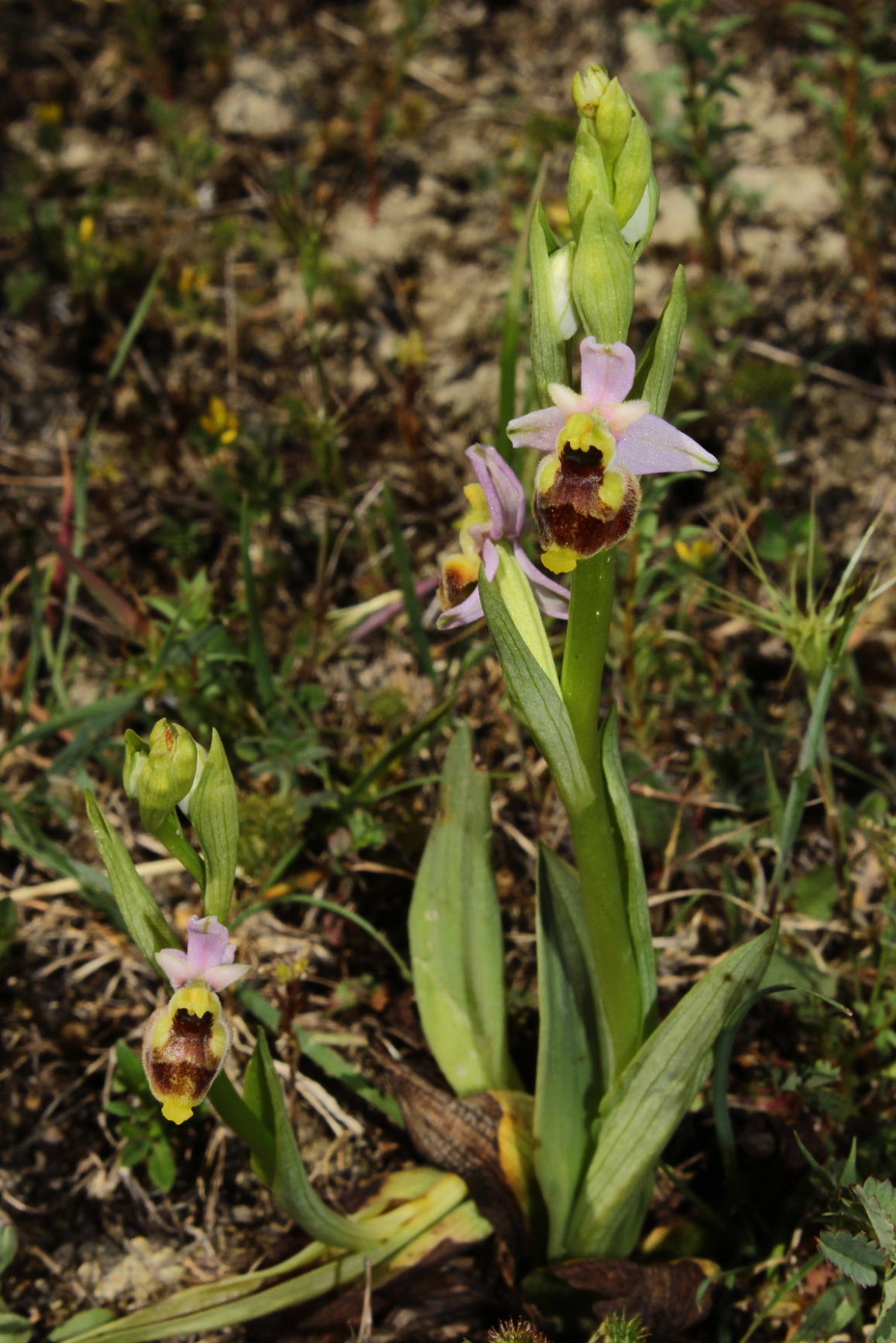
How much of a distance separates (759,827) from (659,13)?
2.11 metres

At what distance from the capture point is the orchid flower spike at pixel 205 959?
1745 mm

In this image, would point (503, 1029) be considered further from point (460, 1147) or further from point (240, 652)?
point (240, 652)

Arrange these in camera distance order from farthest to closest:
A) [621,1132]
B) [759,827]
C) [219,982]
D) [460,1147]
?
[759,827]
[460,1147]
[621,1132]
[219,982]

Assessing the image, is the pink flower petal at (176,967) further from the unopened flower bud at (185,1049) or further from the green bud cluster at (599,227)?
the green bud cluster at (599,227)

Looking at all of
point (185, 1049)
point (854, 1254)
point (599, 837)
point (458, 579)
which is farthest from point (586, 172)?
point (854, 1254)

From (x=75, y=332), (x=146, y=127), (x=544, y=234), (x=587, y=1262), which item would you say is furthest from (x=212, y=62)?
(x=587, y=1262)

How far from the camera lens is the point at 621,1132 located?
203 centimetres

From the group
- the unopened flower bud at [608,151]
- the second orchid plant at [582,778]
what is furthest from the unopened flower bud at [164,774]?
the unopened flower bud at [608,151]

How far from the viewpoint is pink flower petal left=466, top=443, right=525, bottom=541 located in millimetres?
1913

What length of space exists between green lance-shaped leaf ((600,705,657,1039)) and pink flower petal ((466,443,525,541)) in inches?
13.7

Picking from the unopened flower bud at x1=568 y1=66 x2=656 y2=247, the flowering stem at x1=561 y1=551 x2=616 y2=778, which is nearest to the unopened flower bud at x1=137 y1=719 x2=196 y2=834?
the flowering stem at x1=561 y1=551 x2=616 y2=778

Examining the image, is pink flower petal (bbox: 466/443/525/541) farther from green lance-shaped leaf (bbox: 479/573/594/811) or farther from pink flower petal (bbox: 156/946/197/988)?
pink flower petal (bbox: 156/946/197/988)

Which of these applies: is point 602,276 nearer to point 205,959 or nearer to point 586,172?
point 586,172

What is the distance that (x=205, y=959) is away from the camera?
178cm
